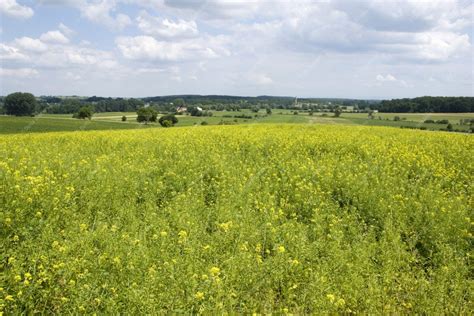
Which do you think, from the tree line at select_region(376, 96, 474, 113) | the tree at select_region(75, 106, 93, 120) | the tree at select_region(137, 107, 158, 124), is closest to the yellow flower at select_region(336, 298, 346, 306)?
the tree line at select_region(376, 96, 474, 113)

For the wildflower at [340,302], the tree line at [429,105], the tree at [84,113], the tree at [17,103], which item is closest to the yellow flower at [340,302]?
the wildflower at [340,302]

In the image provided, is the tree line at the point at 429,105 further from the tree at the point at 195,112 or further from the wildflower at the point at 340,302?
the wildflower at the point at 340,302

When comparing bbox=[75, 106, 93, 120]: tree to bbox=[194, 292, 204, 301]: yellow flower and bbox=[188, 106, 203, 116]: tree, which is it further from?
bbox=[194, 292, 204, 301]: yellow flower

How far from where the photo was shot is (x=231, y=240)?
588 centimetres

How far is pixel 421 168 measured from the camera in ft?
36.0

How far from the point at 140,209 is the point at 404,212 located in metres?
5.53

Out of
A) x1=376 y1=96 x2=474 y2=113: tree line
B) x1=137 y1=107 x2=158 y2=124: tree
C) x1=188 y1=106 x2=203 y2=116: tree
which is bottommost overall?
x1=137 y1=107 x2=158 y2=124: tree

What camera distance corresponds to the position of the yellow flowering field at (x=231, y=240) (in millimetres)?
4191

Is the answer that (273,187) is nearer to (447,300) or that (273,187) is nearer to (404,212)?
(404,212)

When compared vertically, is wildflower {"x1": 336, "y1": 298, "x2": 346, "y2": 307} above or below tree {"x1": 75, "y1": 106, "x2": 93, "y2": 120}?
below

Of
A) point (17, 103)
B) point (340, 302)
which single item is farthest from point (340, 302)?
point (17, 103)

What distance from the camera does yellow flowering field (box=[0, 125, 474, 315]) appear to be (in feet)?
13.8

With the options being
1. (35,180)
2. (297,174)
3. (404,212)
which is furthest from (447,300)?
(35,180)

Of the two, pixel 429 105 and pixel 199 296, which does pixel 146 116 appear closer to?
pixel 429 105
